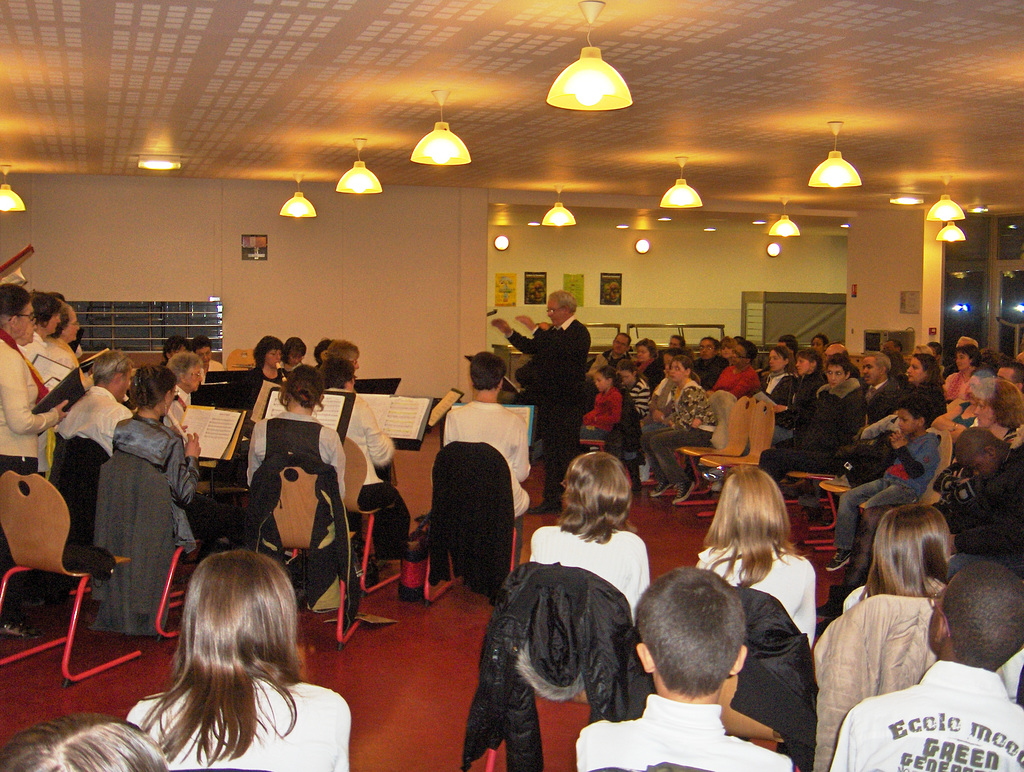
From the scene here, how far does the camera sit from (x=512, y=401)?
10.2 m

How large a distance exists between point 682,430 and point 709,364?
84.8 inches

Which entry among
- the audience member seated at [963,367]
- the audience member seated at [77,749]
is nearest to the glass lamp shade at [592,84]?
the audience member seated at [77,749]

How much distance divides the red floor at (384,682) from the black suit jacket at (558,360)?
7.94 feet

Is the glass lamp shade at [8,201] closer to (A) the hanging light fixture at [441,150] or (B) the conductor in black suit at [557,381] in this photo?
(B) the conductor in black suit at [557,381]

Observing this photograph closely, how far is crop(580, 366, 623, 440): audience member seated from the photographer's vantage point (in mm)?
8281

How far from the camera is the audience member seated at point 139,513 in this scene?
14.3ft

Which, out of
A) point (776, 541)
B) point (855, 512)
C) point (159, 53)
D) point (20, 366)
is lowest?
point (855, 512)

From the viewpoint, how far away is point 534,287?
1634 cm

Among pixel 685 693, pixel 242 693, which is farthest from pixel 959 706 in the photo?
pixel 242 693

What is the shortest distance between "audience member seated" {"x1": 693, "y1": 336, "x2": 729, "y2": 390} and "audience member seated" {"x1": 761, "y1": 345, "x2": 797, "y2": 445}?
4.41ft

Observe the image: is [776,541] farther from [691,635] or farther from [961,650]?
[691,635]

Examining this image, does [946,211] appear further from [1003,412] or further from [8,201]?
[8,201]

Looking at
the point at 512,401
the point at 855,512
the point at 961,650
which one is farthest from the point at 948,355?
the point at 961,650

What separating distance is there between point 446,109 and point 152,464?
3403 millimetres
